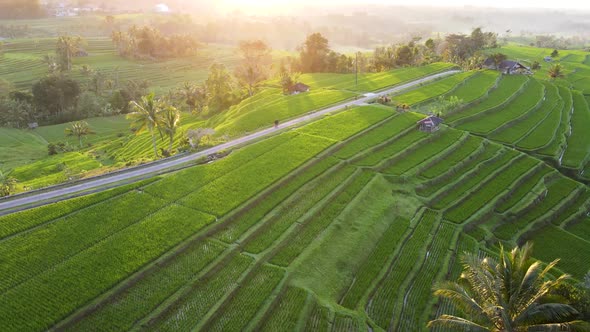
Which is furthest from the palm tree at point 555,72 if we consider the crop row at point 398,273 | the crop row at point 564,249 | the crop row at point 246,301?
the crop row at point 246,301

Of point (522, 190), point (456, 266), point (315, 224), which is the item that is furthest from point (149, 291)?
point (522, 190)

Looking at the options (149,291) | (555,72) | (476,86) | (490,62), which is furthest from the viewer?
(490,62)

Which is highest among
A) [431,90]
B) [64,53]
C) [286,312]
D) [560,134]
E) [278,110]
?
[64,53]

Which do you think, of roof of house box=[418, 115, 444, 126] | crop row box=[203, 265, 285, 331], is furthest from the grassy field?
crop row box=[203, 265, 285, 331]

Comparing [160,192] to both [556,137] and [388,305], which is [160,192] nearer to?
[388,305]

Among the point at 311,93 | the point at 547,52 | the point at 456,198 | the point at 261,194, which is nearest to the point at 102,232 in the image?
the point at 261,194

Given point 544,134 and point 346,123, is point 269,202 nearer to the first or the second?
point 346,123

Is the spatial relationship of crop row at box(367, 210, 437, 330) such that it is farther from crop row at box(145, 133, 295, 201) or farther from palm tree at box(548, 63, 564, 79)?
palm tree at box(548, 63, 564, 79)
